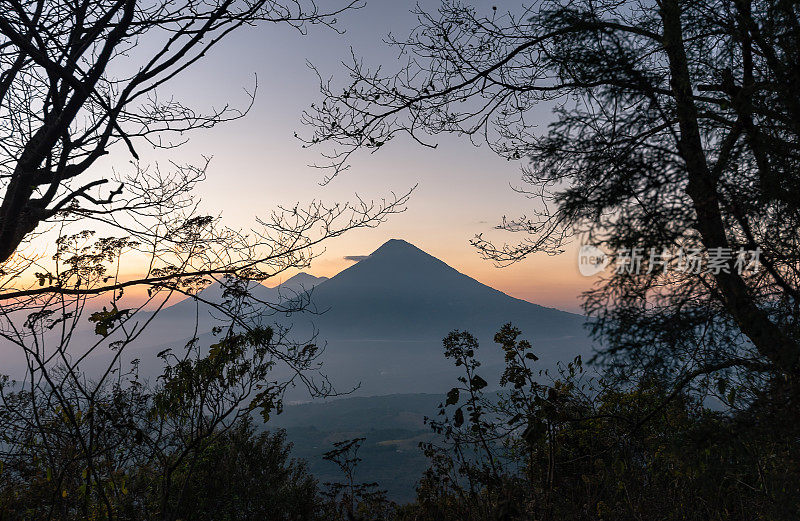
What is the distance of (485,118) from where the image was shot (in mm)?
5012

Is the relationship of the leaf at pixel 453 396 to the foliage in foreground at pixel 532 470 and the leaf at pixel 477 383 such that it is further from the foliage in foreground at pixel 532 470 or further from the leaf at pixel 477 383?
the leaf at pixel 477 383

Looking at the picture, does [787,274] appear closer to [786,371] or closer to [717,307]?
[717,307]

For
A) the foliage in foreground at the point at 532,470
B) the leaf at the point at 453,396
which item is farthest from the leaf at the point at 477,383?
the leaf at the point at 453,396

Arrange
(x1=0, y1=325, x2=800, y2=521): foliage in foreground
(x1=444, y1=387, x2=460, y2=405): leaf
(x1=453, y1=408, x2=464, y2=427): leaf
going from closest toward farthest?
1. (x1=0, y1=325, x2=800, y2=521): foliage in foreground
2. (x1=453, y1=408, x2=464, y2=427): leaf
3. (x1=444, y1=387, x2=460, y2=405): leaf

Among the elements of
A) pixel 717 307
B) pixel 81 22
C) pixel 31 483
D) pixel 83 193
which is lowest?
pixel 31 483

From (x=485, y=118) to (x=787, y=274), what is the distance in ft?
10.4

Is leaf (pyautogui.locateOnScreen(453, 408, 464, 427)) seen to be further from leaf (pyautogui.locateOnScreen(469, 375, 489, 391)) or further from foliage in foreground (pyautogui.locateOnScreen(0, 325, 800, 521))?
leaf (pyautogui.locateOnScreen(469, 375, 489, 391))

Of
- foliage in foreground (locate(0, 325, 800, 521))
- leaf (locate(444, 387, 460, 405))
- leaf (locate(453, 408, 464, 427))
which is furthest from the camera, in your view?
leaf (locate(444, 387, 460, 405))

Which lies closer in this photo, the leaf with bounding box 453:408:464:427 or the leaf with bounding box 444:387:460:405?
the leaf with bounding box 453:408:464:427

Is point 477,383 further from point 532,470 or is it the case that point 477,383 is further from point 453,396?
point 532,470

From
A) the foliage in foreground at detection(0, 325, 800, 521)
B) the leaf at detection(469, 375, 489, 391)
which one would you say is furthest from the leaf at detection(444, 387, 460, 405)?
the leaf at detection(469, 375, 489, 391)

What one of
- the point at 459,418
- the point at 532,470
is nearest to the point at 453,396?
the point at 459,418

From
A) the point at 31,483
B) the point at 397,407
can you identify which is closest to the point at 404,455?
the point at 397,407

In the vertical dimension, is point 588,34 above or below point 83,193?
above
